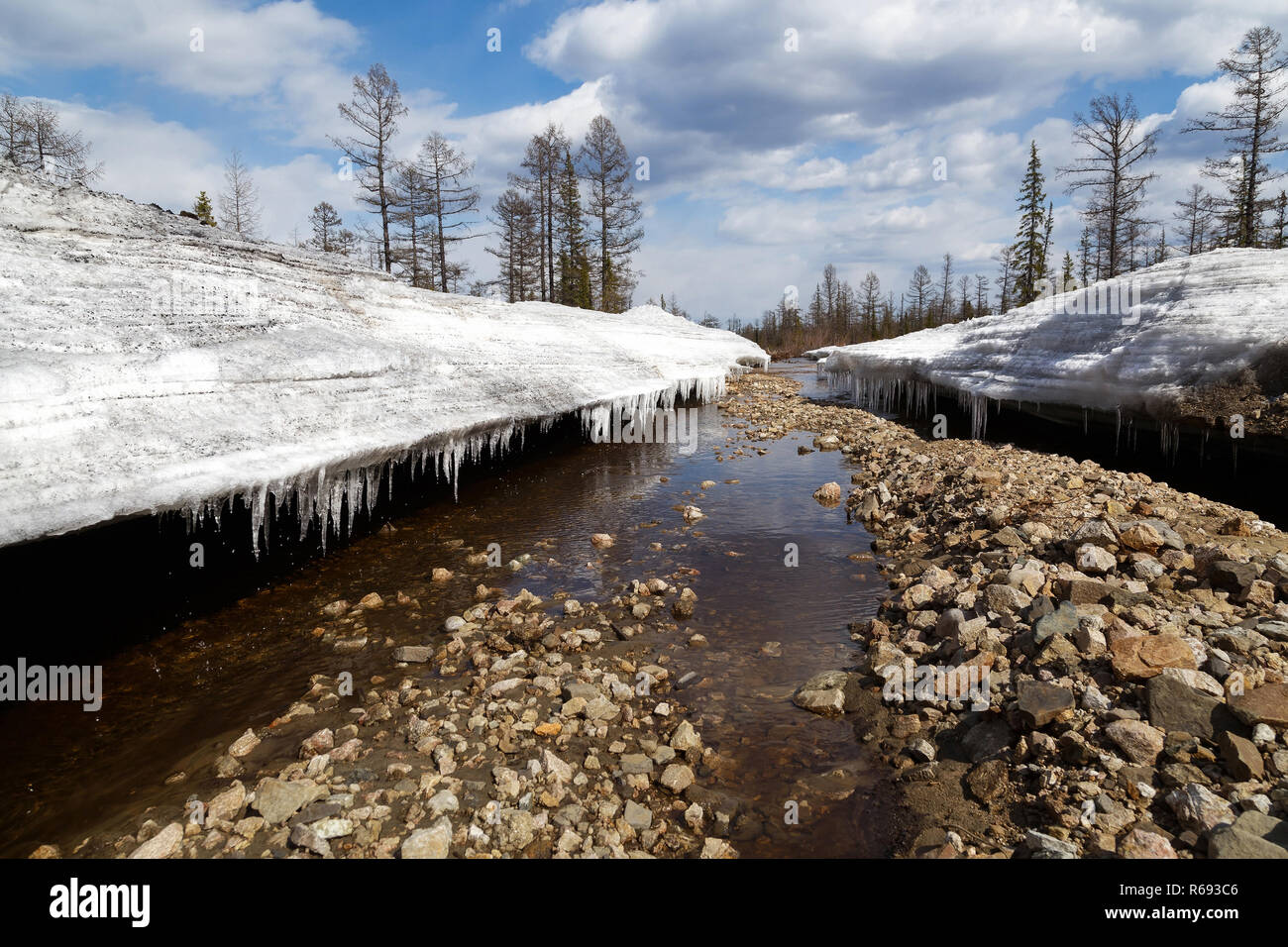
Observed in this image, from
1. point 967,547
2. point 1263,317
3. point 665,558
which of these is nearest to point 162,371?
point 665,558

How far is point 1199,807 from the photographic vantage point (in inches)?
86.0

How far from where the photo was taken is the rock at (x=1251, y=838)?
198 cm

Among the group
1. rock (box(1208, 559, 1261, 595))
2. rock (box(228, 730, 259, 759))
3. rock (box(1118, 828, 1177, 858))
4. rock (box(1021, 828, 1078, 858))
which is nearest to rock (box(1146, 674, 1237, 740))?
rock (box(1118, 828, 1177, 858))

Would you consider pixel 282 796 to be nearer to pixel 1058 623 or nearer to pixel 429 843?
pixel 429 843

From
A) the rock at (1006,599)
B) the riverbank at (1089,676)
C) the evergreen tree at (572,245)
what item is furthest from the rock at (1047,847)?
the evergreen tree at (572,245)

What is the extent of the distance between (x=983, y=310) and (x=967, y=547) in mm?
74311

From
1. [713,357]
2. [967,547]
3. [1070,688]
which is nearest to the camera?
[1070,688]

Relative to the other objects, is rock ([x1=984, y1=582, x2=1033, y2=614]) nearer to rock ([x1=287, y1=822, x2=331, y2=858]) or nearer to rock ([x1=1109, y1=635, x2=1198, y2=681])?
rock ([x1=1109, y1=635, x2=1198, y2=681])

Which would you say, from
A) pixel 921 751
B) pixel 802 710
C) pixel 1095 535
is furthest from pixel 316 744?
pixel 1095 535

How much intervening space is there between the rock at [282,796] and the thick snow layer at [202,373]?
1.84m

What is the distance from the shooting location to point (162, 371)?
431 centimetres

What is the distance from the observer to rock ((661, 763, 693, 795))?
2824mm
